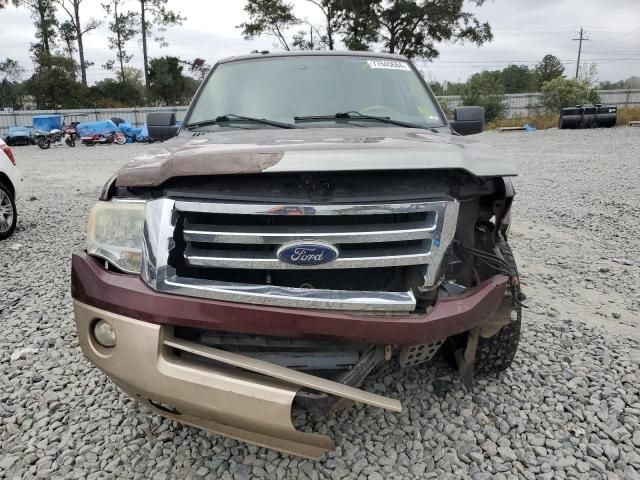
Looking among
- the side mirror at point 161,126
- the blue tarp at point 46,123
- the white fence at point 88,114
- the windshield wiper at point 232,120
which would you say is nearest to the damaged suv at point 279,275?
the windshield wiper at point 232,120

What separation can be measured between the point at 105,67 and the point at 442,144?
161 feet

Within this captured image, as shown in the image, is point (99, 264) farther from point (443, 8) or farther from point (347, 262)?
point (443, 8)

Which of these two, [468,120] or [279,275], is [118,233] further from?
[468,120]

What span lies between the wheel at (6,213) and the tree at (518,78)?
61801 mm

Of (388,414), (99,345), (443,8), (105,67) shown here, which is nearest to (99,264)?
(99,345)

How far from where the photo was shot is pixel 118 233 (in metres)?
2.02

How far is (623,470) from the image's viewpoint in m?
2.08

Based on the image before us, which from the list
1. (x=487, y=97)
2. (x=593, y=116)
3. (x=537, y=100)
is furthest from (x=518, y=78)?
(x=593, y=116)

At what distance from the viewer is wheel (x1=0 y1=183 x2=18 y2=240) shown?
5.93 metres

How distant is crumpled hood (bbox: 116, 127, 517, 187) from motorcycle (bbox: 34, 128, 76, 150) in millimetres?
22076

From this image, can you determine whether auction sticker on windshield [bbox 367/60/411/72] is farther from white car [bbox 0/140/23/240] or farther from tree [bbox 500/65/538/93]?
tree [bbox 500/65/538/93]

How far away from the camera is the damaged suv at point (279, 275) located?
176cm

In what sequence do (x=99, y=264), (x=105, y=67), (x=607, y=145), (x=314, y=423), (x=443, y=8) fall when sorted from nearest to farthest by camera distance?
(x=99, y=264), (x=314, y=423), (x=607, y=145), (x=443, y=8), (x=105, y=67)

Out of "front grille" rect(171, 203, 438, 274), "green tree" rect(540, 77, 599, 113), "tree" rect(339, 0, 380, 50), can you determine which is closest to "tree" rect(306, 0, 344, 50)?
"tree" rect(339, 0, 380, 50)
